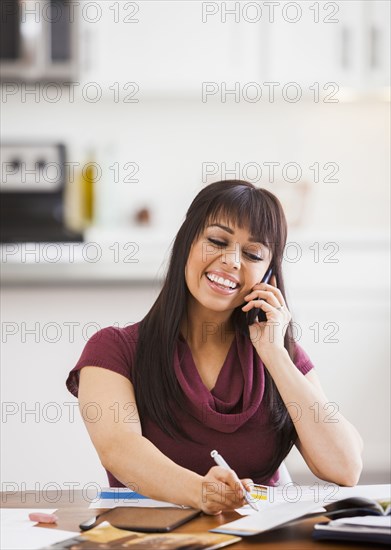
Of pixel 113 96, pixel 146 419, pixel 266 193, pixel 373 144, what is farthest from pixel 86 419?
pixel 373 144

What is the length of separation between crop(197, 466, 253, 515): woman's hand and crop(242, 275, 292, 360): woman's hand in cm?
43

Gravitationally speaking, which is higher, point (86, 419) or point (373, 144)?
point (373, 144)

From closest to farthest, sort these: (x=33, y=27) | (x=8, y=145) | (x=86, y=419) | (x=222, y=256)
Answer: (x=86, y=419) → (x=222, y=256) → (x=33, y=27) → (x=8, y=145)

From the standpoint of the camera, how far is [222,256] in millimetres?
1558

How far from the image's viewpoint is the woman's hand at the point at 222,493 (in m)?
1.14

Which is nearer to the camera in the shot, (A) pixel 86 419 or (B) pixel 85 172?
(A) pixel 86 419

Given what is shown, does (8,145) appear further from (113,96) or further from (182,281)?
(182,281)

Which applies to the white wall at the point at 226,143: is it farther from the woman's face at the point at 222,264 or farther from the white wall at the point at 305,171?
the woman's face at the point at 222,264

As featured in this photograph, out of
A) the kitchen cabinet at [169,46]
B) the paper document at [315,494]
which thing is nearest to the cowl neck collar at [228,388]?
the paper document at [315,494]

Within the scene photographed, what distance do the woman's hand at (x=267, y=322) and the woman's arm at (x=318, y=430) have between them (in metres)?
0.04

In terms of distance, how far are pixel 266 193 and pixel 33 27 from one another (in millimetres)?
1972

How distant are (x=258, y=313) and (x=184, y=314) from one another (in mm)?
140

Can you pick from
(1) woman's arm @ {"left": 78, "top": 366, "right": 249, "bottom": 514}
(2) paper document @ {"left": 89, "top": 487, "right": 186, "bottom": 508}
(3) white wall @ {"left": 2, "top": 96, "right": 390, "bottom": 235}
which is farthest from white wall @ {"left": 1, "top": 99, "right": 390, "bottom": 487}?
(2) paper document @ {"left": 89, "top": 487, "right": 186, "bottom": 508}

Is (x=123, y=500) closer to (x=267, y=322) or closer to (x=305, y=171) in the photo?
(x=267, y=322)
